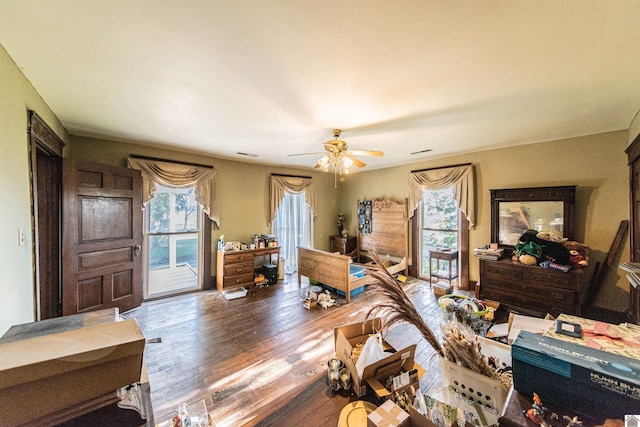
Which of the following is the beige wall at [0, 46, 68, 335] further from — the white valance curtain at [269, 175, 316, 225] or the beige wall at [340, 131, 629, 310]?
the beige wall at [340, 131, 629, 310]

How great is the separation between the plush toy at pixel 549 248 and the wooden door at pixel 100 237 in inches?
222

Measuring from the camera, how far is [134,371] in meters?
0.85

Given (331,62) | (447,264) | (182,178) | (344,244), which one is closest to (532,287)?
(447,264)

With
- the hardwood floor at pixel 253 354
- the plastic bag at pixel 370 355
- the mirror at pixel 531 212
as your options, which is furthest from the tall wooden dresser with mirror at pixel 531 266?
the plastic bag at pixel 370 355

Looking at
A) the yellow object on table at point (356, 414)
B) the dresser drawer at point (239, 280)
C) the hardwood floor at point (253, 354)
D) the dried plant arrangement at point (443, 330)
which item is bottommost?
the hardwood floor at point (253, 354)

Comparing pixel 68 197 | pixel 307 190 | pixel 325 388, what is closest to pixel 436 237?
pixel 307 190

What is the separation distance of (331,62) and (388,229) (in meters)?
4.19

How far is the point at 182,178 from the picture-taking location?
3955 mm

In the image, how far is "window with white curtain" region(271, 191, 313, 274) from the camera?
5.42 m

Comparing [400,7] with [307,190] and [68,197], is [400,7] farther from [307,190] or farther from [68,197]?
[307,190]

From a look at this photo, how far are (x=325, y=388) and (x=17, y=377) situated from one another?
102cm

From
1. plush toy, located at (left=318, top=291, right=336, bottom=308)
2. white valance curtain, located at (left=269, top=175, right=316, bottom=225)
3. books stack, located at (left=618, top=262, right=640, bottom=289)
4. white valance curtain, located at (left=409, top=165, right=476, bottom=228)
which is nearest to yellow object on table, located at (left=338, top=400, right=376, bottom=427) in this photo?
books stack, located at (left=618, top=262, right=640, bottom=289)

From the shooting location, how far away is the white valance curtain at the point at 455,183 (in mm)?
4066

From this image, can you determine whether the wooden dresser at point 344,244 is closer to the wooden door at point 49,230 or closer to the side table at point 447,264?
the side table at point 447,264
